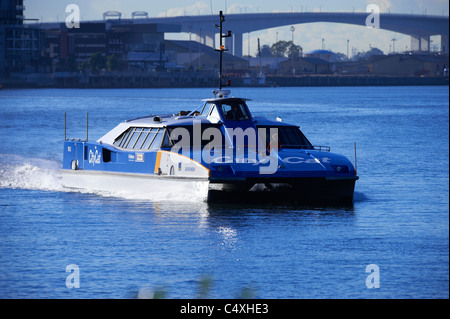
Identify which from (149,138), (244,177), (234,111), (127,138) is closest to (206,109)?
(234,111)

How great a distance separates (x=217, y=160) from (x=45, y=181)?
11.5 m

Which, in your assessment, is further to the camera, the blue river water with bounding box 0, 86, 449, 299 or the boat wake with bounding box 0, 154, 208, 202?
the boat wake with bounding box 0, 154, 208, 202

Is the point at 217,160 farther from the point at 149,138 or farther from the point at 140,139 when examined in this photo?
the point at 140,139

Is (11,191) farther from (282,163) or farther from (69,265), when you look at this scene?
(69,265)

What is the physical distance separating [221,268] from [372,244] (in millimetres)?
4446

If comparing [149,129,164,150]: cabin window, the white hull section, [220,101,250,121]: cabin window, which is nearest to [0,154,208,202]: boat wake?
the white hull section

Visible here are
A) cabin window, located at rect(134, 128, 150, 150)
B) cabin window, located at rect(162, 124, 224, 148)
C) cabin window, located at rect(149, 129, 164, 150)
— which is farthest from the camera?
cabin window, located at rect(134, 128, 150, 150)

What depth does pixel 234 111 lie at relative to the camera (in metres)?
29.8

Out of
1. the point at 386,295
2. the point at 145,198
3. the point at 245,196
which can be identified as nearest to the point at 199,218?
the point at 245,196

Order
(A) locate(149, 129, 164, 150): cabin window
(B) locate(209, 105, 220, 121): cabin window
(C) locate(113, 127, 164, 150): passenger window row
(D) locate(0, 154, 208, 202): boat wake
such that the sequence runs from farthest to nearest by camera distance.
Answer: (B) locate(209, 105, 220, 121): cabin window < (C) locate(113, 127, 164, 150): passenger window row < (A) locate(149, 129, 164, 150): cabin window < (D) locate(0, 154, 208, 202): boat wake

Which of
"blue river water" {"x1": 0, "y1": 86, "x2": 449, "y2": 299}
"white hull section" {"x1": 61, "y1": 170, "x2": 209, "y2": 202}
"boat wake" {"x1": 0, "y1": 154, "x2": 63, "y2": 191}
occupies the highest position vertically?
"white hull section" {"x1": 61, "y1": 170, "x2": 209, "y2": 202}

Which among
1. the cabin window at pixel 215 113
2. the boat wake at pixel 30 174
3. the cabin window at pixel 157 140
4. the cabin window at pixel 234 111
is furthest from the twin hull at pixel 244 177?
the boat wake at pixel 30 174

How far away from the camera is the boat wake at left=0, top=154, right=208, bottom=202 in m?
27.6

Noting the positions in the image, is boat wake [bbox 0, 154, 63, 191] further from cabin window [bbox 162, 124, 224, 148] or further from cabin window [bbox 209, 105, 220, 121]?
cabin window [bbox 209, 105, 220, 121]
